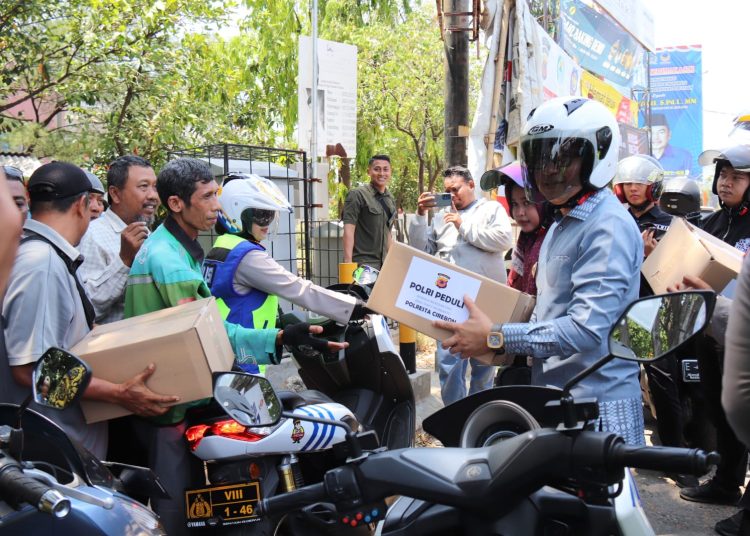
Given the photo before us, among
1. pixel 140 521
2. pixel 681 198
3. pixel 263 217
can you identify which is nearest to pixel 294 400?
pixel 263 217

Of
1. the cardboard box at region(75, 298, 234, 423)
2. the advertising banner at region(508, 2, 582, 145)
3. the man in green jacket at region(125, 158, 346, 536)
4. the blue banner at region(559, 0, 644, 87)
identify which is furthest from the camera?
the blue banner at region(559, 0, 644, 87)

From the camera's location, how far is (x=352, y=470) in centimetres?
157

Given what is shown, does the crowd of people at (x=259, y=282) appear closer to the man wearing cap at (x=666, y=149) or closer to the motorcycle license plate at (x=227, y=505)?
the motorcycle license plate at (x=227, y=505)

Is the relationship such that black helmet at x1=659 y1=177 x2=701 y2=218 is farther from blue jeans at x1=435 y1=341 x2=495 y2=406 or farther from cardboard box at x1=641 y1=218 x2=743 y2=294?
cardboard box at x1=641 y1=218 x2=743 y2=294

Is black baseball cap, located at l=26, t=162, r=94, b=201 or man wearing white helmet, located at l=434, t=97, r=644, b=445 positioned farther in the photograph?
black baseball cap, located at l=26, t=162, r=94, b=201

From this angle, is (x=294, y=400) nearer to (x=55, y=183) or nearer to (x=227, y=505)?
(x=227, y=505)

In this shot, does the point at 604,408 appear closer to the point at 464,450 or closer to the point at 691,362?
the point at 464,450

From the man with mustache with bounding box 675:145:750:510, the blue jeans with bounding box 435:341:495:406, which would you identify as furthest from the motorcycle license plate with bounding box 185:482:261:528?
the blue jeans with bounding box 435:341:495:406

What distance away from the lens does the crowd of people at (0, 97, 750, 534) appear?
240 cm

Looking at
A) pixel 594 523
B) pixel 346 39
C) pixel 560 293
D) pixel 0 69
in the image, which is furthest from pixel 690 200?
pixel 346 39

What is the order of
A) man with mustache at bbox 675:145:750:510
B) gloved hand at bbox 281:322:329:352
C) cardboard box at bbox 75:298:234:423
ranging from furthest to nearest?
man with mustache at bbox 675:145:750:510, gloved hand at bbox 281:322:329:352, cardboard box at bbox 75:298:234:423

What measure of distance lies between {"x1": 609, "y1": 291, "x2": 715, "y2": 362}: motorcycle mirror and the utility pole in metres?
5.56

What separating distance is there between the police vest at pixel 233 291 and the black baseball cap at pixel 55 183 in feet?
2.69

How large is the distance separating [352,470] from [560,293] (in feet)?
4.00
